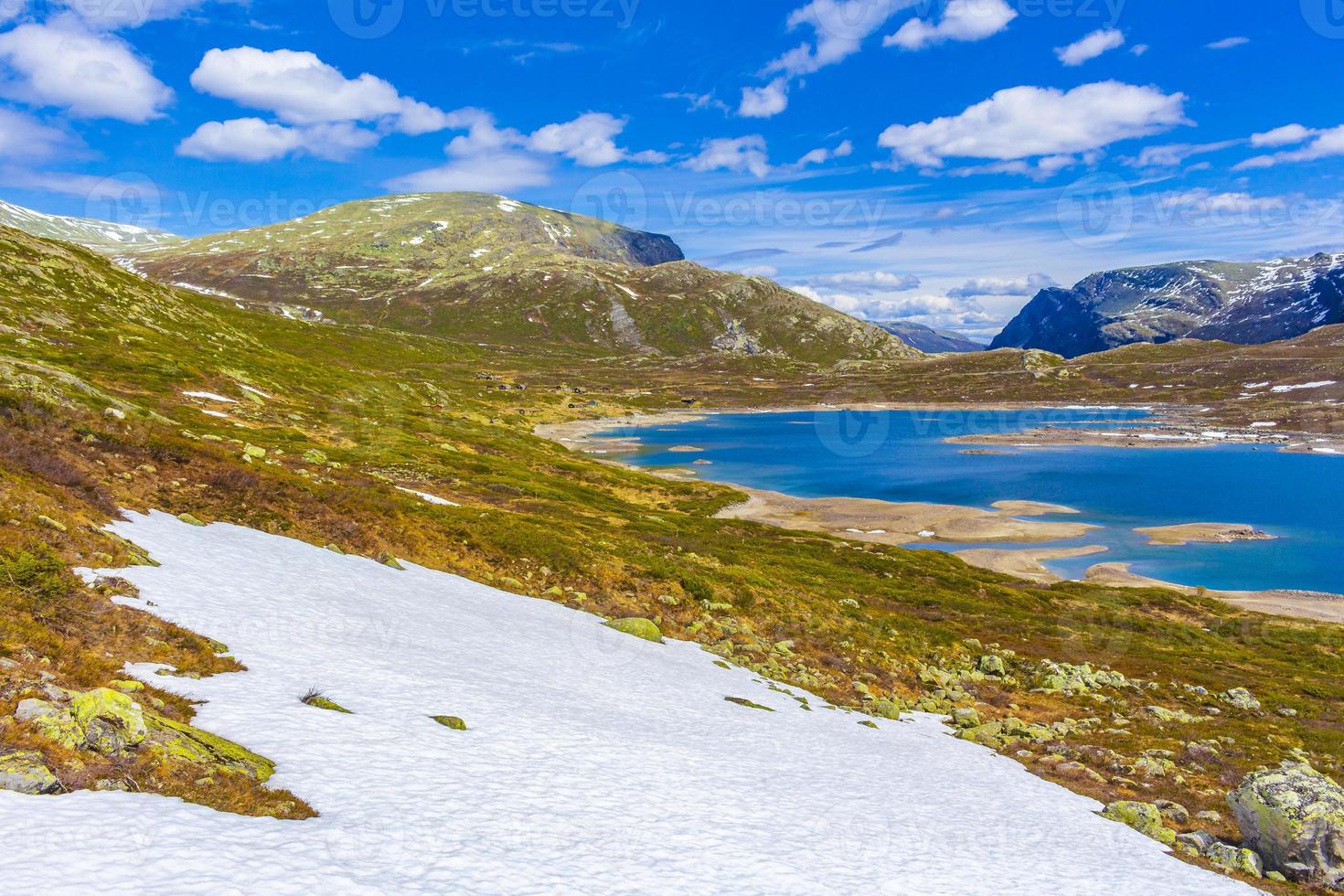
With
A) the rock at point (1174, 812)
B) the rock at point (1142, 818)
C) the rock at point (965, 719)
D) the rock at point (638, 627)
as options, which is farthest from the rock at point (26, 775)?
the rock at point (965, 719)

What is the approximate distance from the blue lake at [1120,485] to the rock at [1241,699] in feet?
119

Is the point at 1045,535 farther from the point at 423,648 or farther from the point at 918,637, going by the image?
the point at 423,648

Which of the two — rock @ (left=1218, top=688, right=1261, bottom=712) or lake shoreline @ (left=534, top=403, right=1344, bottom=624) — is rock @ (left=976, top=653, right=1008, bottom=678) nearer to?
rock @ (left=1218, top=688, right=1261, bottom=712)

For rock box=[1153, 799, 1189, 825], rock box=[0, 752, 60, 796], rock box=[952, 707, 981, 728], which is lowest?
rock box=[952, 707, 981, 728]

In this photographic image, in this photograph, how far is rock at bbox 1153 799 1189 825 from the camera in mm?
23547

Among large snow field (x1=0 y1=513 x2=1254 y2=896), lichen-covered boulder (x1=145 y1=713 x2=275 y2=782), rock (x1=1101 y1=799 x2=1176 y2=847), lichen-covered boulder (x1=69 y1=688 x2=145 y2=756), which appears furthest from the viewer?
rock (x1=1101 y1=799 x2=1176 y2=847)

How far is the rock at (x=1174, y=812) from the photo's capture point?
2355 cm

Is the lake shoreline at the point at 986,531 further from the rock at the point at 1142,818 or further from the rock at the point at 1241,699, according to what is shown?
the rock at the point at 1142,818

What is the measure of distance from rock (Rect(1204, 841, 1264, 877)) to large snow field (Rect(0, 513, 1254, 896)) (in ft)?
5.58

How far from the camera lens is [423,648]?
23.6 m

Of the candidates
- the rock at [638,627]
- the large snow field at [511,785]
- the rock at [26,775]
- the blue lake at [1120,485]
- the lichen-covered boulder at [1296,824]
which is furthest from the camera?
the blue lake at [1120,485]

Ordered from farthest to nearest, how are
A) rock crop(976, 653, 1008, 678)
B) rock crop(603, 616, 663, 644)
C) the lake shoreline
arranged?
the lake shoreline, rock crop(976, 653, 1008, 678), rock crop(603, 616, 663, 644)

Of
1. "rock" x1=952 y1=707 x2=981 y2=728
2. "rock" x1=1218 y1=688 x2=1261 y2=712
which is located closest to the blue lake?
"rock" x1=1218 y1=688 x2=1261 y2=712

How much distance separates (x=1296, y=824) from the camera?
794 inches
